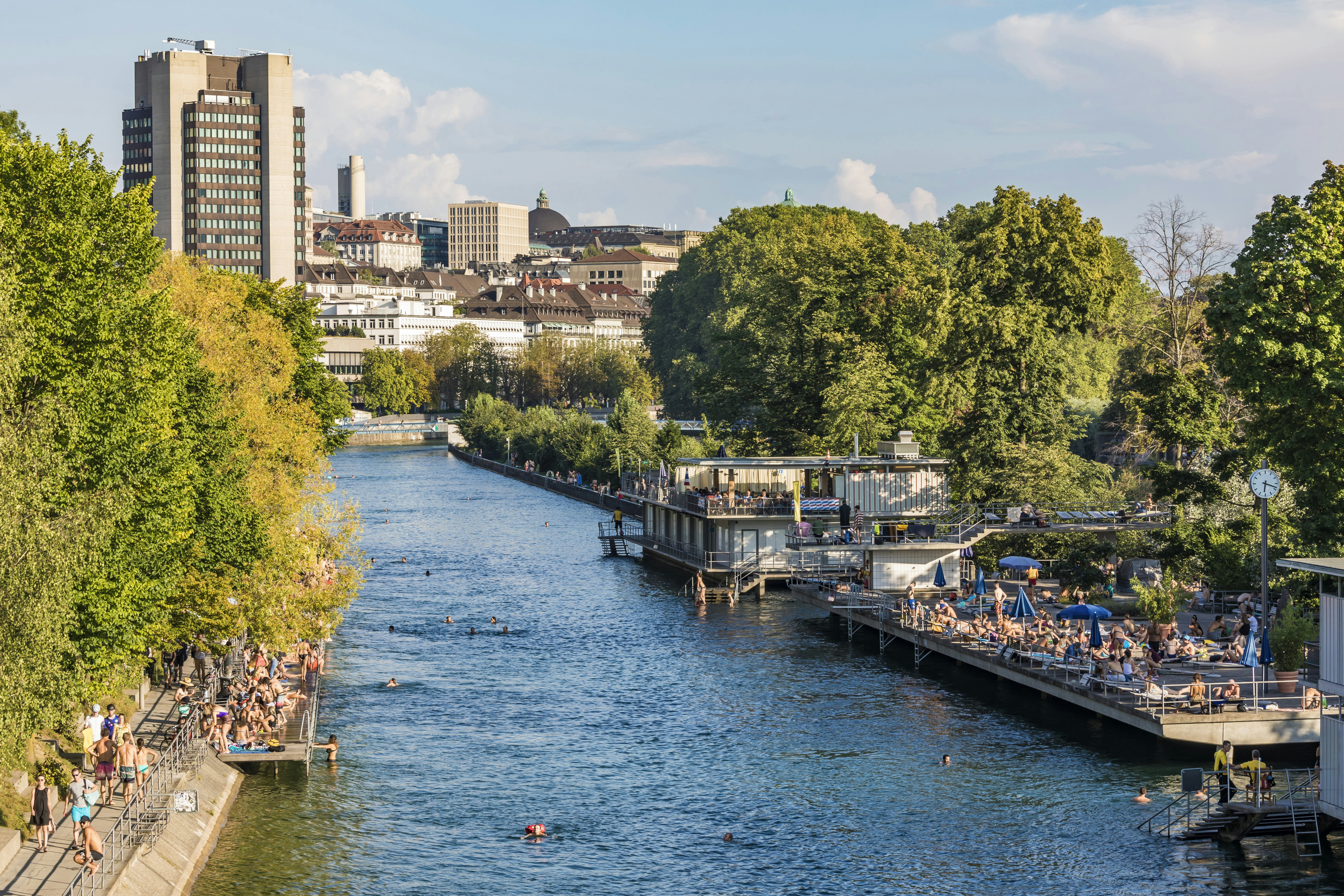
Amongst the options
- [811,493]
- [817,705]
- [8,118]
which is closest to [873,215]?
[811,493]

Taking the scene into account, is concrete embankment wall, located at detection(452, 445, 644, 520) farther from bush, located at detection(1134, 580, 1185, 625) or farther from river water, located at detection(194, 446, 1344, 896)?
bush, located at detection(1134, 580, 1185, 625)

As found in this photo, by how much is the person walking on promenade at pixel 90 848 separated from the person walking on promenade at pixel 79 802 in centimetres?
65

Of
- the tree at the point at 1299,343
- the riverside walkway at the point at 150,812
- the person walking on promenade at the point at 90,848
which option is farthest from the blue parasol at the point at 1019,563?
the person walking on promenade at the point at 90,848

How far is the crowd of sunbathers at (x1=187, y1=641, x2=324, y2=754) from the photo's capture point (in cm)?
4162

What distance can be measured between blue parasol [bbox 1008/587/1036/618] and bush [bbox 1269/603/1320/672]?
33.5 ft

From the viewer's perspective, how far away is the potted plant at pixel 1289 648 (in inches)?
1663

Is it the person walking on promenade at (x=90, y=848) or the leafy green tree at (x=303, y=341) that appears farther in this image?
the leafy green tree at (x=303, y=341)

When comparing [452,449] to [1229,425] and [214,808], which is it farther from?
[214,808]

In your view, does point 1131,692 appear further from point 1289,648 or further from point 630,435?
point 630,435

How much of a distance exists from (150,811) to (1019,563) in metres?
37.6

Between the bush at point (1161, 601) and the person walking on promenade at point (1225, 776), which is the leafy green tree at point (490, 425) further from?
the person walking on promenade at point (1225, 776)

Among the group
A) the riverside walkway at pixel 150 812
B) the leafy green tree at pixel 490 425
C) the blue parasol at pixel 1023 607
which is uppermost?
the leafy green tree at pixel 490 425

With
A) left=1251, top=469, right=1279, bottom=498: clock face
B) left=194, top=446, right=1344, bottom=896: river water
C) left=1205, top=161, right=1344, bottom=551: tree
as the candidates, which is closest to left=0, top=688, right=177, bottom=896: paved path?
left=194, top=446, right=1344, bottom=896: river water

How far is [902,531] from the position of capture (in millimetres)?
64812
